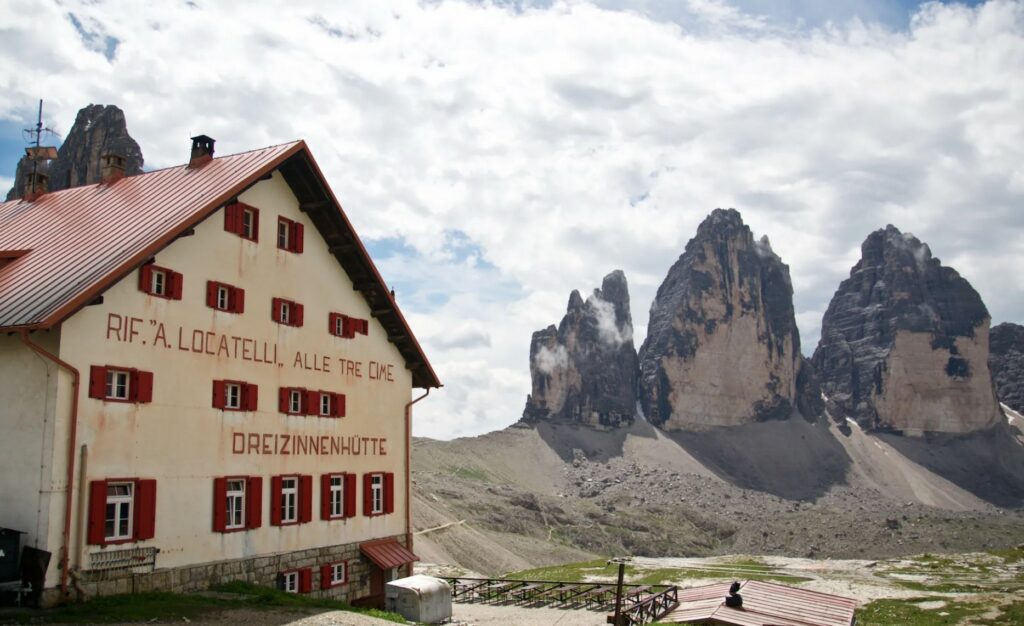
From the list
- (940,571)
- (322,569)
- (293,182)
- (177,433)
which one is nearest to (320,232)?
(293,182)

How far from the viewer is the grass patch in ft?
114

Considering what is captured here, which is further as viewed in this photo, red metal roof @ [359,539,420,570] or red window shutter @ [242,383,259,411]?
red metal roof @ [359,539,420,570]

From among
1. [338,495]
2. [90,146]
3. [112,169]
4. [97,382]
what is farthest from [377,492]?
[90,146]

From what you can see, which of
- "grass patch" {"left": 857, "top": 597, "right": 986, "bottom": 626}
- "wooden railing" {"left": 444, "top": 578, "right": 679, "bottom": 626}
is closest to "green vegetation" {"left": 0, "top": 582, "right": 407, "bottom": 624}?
"wooden railing" {"left": 444, "top": 578, "right": 679, "bottom": 626}

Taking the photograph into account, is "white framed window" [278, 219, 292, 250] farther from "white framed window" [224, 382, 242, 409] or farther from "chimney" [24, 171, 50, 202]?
"chimney" [24, 171, 50, 202]

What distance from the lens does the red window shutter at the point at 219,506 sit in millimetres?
26500

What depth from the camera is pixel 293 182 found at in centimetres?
3167

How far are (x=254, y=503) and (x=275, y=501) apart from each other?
1.12m

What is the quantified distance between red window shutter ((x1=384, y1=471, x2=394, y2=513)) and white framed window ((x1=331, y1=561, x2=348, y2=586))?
3.57 m

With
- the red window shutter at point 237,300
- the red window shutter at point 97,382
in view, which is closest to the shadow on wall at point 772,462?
the red window shutter at point 237,300

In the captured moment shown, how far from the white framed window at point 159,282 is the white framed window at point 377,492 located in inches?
488

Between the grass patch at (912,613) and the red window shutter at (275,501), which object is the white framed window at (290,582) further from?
the grass patch at (912,613)

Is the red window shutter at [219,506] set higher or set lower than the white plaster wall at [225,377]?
lower

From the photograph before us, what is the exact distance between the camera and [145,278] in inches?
982
